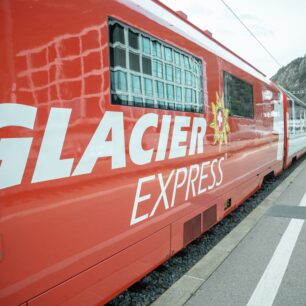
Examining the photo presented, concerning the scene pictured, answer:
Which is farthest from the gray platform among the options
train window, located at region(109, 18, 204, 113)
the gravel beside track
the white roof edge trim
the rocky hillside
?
the rocky hillside

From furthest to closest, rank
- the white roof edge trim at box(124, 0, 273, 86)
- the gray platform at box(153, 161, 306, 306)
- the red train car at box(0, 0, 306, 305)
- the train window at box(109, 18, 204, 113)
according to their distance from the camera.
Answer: the gray platform at box(153, 161, 306, 306), the white roof edge trim at box(124, 0, 273, 86), the train window at box(109, 18, 204, 113), the red train car at box(0, 0, 306, 305)

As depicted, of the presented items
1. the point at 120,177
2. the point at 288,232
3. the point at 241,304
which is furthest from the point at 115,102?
the point at 288,232

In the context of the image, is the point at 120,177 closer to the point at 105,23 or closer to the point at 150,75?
the point at 150,75

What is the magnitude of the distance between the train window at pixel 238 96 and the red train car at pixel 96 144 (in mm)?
720

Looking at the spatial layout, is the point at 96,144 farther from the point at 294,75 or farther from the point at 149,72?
the point at 294,75

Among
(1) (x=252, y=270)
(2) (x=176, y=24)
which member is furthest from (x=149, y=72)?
(1) (x=252, y=270)

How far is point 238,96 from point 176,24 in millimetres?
2130

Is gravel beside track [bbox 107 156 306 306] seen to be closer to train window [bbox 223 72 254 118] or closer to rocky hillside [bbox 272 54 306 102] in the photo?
train window [bbox 223 72 254 118]

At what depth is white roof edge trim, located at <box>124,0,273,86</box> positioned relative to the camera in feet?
9.04

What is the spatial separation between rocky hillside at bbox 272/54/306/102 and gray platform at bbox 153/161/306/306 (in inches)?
3637

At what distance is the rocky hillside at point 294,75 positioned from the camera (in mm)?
91562

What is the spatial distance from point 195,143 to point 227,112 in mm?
1252

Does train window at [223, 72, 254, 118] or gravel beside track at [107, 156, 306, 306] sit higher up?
train window at [223, 72, 254, 118]

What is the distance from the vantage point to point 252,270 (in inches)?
142
